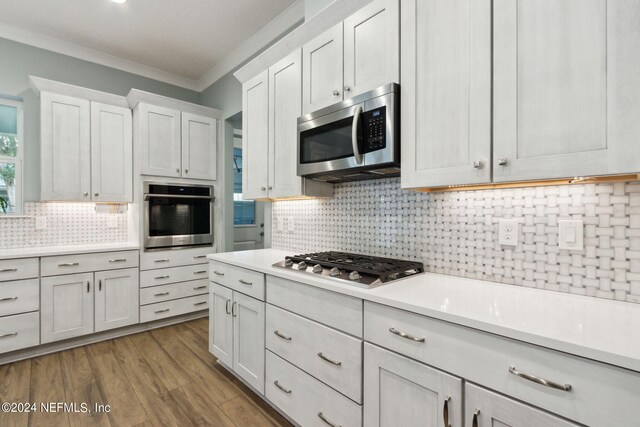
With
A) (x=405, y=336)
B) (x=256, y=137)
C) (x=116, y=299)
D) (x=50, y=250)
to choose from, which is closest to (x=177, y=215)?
(x=116, y=299)

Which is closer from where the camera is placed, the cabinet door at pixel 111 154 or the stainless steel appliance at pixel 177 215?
the cabinet door at pixel 111 154

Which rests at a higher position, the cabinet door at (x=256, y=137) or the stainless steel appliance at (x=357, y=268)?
the cabinet door at (x=256, y=137)

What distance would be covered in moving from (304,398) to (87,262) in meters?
2.55

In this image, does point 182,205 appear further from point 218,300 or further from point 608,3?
point 608,3

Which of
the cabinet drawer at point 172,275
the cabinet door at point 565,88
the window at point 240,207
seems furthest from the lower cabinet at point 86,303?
the cabinet door at point 565,88

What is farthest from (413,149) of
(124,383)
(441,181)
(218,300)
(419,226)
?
(124,383)

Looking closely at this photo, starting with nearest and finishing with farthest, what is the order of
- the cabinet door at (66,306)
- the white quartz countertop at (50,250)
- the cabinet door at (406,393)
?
the cabinet door at (406,393) → the white quartz countertop at (50,250) → the cabinet door at (66,306)

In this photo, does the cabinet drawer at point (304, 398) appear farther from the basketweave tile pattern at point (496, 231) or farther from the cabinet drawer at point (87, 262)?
the cabinet drawer at point (87, 262)

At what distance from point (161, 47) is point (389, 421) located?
4005mm

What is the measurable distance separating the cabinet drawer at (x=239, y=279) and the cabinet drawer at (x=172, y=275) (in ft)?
4.12

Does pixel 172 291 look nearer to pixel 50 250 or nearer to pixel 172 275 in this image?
pixel 172 275

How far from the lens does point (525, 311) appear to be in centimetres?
106

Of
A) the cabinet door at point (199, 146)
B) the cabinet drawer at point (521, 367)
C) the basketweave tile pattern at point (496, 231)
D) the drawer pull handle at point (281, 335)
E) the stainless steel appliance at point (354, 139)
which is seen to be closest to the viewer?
the cabinet drawer at point (521, 367)

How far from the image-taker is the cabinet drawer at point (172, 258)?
3.27 meters
